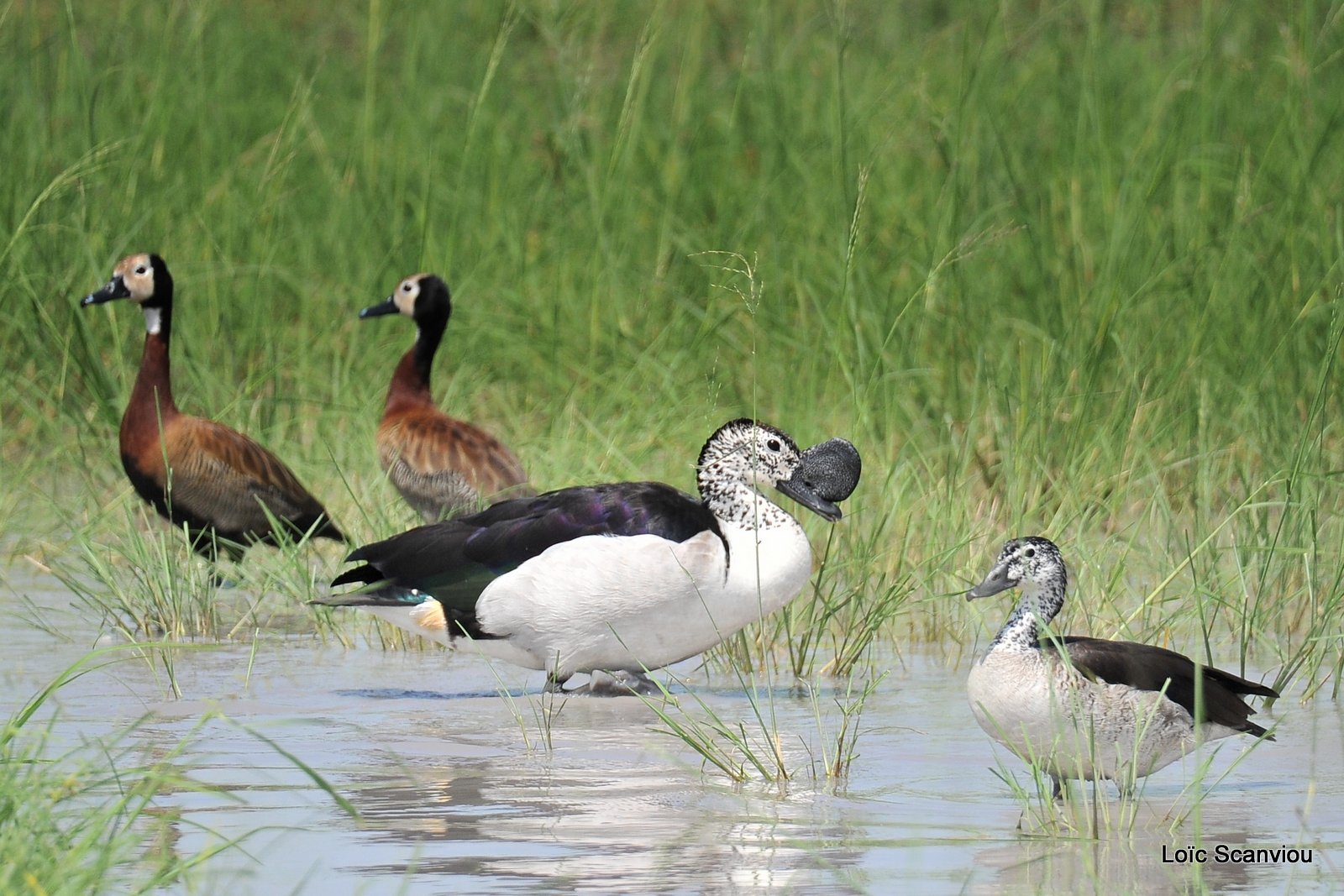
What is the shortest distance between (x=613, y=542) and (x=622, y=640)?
36 cm

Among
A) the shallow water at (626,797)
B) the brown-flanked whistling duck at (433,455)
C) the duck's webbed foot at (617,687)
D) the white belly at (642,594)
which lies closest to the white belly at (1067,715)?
the shallow water at (626,797)

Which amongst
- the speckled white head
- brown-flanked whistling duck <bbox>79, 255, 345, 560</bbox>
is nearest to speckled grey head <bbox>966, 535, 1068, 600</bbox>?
the speckled white head

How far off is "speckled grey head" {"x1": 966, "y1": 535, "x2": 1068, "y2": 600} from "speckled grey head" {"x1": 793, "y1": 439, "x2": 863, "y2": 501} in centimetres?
120

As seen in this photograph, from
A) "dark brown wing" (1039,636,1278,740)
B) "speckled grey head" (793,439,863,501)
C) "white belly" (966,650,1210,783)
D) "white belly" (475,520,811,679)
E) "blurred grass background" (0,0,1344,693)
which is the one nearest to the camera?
"white belly" (966,650,1210,783)

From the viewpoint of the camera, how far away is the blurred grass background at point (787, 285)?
307 inches

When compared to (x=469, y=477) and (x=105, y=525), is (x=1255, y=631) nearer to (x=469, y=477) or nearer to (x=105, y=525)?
(x=469, y=477)

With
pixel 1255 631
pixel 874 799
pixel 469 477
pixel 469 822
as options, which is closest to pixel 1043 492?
pixel 1255 631

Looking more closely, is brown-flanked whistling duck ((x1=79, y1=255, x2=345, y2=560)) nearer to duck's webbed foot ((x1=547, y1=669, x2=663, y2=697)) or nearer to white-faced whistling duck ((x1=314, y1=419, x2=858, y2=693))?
white-faced whistling duck ((x1=314, y1=419, x2=858, y2=693))

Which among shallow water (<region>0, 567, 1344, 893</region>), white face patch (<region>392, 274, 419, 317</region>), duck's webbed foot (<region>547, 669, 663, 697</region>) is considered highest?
white face patch (<region>392, 274, 419, 317</region>)

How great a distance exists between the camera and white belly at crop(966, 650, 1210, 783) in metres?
5.29

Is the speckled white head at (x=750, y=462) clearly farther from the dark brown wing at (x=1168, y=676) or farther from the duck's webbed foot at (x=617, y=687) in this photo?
the dark brown wing at (x=1168, y=676)

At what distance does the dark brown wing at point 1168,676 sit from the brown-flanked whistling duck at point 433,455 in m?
3.45

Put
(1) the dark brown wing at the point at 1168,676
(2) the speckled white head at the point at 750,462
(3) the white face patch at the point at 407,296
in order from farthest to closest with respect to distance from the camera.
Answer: (3) the white face patch at the point at 407,296 < (2) the speckled white head at the point at 750,462 < (1) the dark brown wing at the point at 1168,676

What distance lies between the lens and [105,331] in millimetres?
10766
